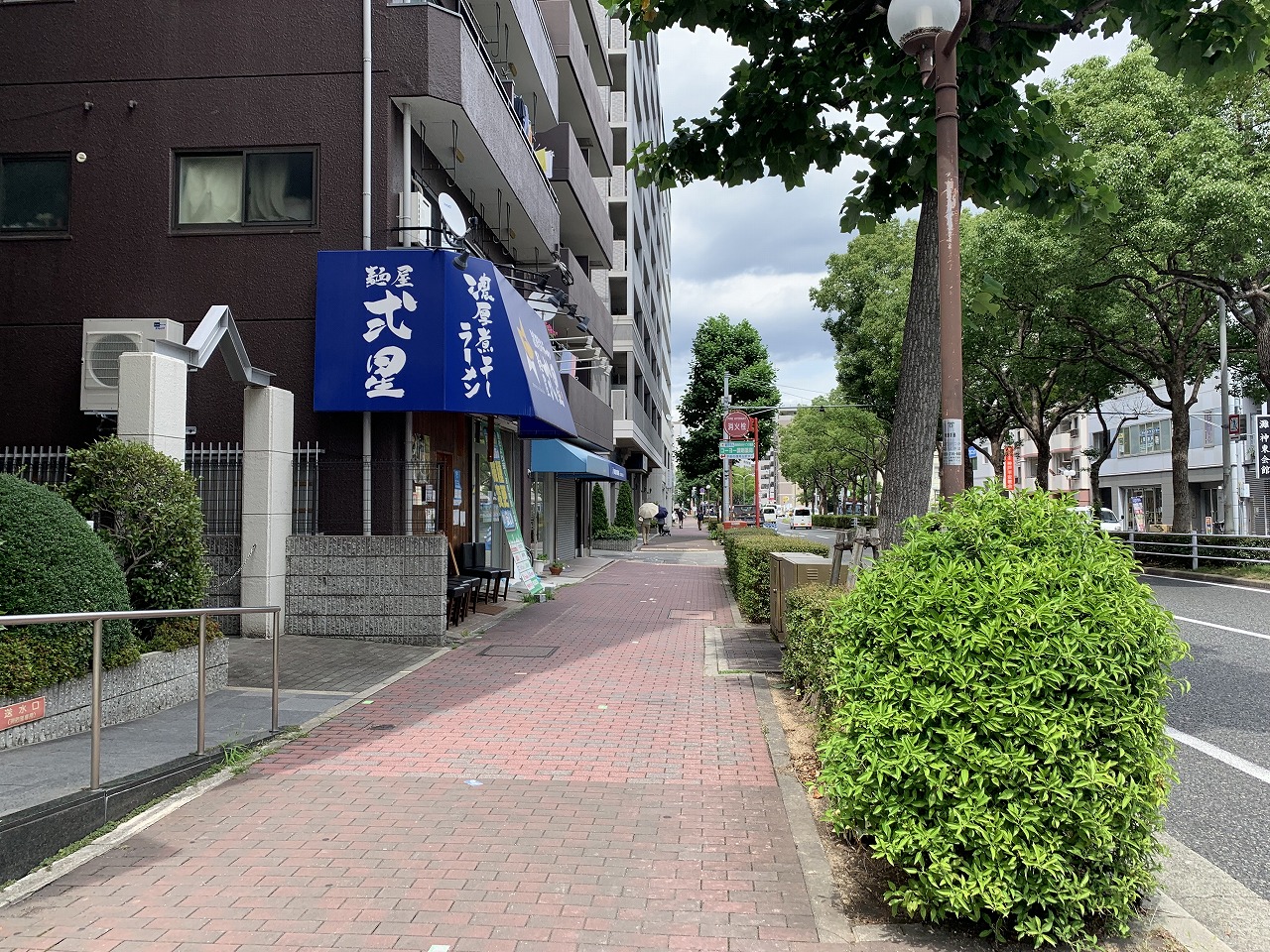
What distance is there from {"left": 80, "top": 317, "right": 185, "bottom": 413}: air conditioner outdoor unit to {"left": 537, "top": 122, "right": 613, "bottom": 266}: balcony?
10.6 meters

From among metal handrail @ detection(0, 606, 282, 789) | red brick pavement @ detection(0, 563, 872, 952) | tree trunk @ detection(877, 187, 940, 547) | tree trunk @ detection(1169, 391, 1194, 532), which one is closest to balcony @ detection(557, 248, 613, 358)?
tree trunk @ detection(877, 187, 940, 547)

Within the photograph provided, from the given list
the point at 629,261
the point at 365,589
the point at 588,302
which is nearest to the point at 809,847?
the point at 365,589

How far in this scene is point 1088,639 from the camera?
3.51 meters

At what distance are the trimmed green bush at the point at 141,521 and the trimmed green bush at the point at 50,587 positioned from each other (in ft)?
2.87

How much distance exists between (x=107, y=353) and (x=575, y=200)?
40.4ft

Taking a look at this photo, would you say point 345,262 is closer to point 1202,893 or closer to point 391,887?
point 391,887

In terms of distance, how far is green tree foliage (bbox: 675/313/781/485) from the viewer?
2119 inches

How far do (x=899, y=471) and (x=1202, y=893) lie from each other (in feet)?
11.6

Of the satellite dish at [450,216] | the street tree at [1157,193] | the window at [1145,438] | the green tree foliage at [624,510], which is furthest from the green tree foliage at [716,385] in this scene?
the satellite dish at [450,216]

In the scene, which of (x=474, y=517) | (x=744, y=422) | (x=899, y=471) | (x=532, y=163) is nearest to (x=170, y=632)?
(x=899, y=471)

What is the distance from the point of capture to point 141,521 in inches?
298

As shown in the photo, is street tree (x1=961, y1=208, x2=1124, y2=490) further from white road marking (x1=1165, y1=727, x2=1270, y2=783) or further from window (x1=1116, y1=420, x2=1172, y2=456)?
window (x1=1116, y1=420, x2=1172, y2=456)

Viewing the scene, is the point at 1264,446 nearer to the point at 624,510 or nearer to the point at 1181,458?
the point at 1181,458

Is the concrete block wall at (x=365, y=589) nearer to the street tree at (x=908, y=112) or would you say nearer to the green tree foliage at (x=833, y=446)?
the street tree at (x=908, y=112)
